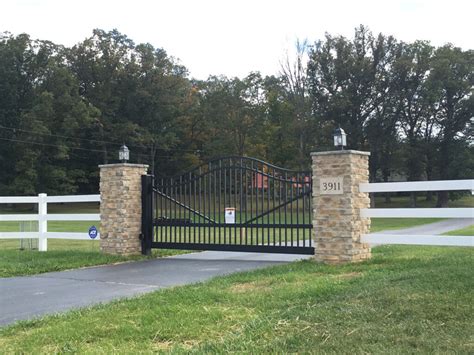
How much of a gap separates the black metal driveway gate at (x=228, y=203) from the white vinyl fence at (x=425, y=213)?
1.31 meters

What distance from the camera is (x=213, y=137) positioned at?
5353cm

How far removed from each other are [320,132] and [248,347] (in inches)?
1633

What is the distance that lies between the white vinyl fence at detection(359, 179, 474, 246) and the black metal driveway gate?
1.31 m

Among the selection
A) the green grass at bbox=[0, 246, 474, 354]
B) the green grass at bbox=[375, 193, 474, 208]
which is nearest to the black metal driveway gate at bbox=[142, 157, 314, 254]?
the green grass at bbox=[0, 246, 474, 354]

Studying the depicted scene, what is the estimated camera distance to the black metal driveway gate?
33.9 feet

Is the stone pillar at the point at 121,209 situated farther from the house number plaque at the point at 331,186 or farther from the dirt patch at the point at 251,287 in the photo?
the dirt patch at the point at 251,287

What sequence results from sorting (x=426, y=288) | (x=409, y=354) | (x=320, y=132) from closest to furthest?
(x=409, y=354)
(x=426, y=288)
(x=320, y=132)

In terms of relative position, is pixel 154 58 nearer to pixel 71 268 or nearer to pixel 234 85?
pixel 234 85

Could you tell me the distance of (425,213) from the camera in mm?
8812

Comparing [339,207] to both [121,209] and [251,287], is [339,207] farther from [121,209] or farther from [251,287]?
[121,209]

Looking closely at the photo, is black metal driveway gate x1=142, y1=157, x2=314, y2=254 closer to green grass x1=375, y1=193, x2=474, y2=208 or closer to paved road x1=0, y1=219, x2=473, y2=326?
paved road x1=0, y1=219, x2=473, y2=326

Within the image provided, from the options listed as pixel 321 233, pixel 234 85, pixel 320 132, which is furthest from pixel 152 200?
pixel 234 85

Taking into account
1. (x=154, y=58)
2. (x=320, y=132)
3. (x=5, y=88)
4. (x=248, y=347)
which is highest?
(x=154, y=58)

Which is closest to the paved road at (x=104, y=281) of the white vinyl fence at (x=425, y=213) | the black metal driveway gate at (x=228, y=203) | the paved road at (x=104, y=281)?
the paved road at (x=104, y=281)
